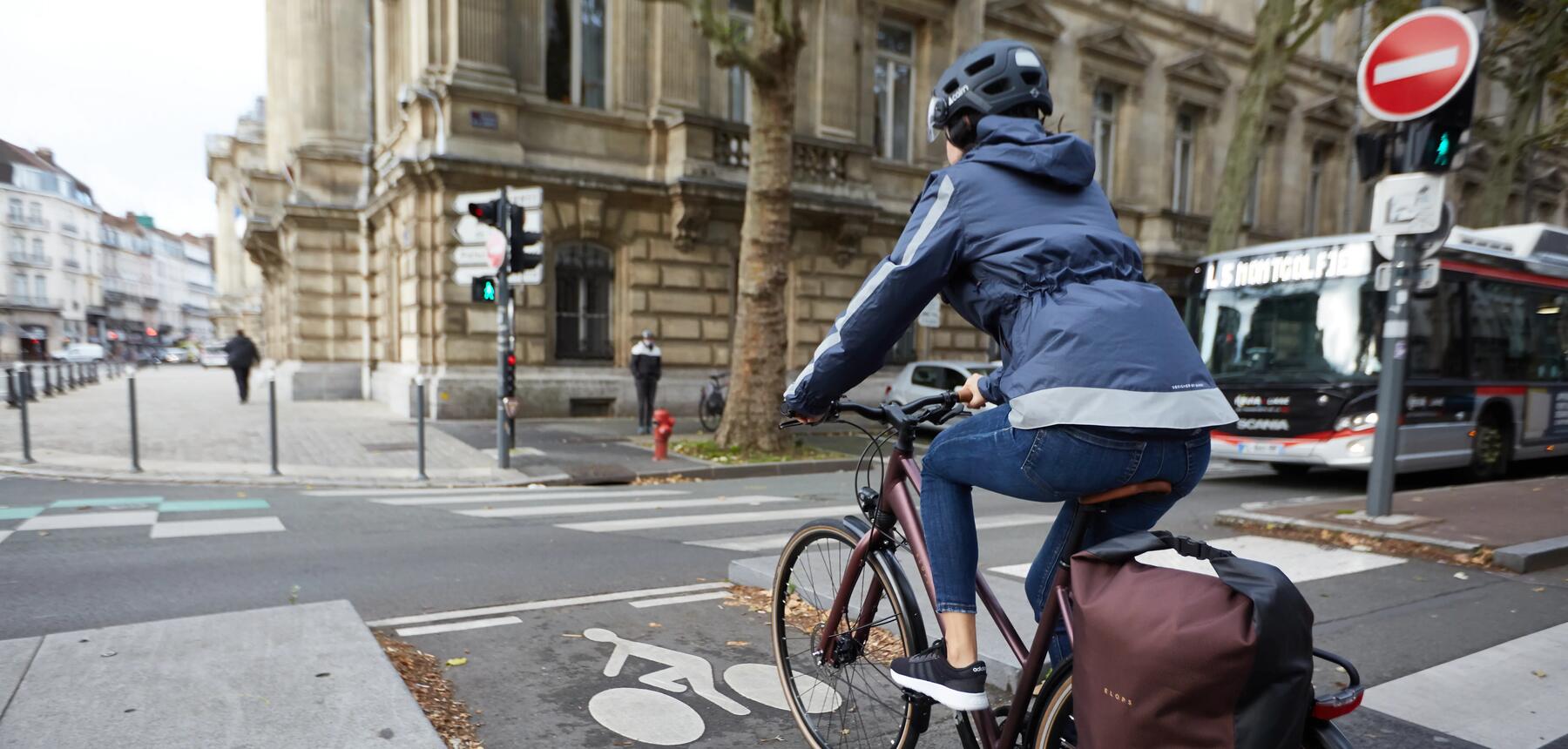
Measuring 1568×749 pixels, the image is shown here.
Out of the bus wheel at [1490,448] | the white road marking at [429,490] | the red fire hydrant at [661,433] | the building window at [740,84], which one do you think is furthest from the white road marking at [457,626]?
the building window at [740,84]

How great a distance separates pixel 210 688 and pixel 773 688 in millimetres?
2075

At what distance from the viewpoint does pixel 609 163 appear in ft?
55.1

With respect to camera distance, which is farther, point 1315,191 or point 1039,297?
point 1315,191

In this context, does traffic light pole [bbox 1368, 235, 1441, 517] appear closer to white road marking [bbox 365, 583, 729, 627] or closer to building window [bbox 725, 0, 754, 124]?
white road marking [bbox 365, 583, 729, 627]

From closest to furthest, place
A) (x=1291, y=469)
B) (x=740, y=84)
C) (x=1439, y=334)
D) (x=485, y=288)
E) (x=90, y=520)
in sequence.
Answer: (x=90, y=520) < (x=1439, y=334) < (x=485, y=288) < (x=1291, y=469) < (x=740, y=84)

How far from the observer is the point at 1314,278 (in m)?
9.91

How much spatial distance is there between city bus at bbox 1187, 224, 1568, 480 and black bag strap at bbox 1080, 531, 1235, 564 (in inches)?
366

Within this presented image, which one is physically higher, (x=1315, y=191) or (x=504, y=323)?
(x=1315, y=191)

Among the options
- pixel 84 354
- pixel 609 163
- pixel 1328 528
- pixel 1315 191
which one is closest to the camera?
pixel 1328 528

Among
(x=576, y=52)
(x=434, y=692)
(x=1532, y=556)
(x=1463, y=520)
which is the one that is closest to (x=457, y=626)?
(x=434, y=692)

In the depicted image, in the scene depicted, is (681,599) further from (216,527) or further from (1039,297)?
(216,527)

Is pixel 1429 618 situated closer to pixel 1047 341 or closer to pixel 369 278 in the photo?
pixel 1047 341

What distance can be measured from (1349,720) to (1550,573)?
338 centimetres

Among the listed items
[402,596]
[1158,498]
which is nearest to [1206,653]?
[1158,498]
